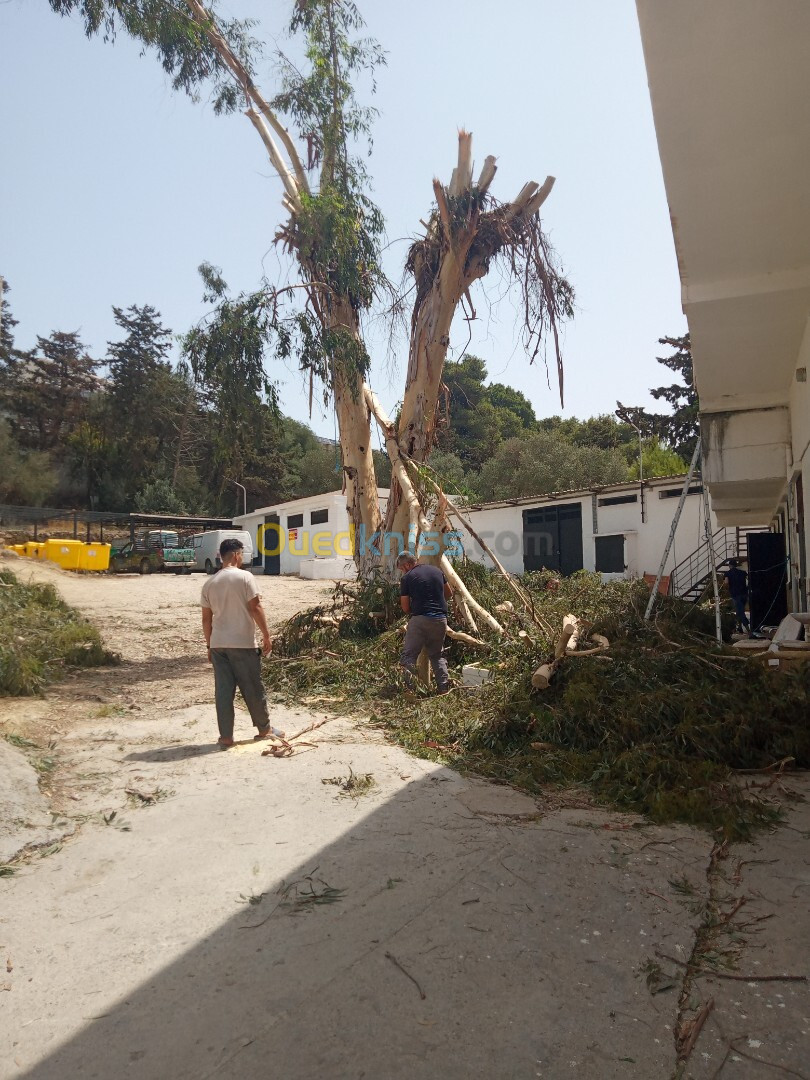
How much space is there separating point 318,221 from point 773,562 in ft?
29.9

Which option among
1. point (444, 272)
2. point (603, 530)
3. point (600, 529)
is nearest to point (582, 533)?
point (600, 529)

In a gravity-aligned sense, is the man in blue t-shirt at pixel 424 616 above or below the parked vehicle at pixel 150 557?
below

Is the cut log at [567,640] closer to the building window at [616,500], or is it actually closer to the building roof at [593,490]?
the building roof at [593,490]

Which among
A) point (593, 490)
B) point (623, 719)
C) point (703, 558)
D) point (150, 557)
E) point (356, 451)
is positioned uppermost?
point (593, 490)

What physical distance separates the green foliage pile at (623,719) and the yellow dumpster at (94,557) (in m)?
23.0

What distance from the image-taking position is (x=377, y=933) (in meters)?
2.86

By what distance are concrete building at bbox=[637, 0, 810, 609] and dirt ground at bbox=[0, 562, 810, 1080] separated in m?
3.91

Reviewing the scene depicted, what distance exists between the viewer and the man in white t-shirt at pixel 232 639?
5680mm

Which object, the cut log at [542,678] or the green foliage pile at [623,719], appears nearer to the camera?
the green foliage pile at [623,719]

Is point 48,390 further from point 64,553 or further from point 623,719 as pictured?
point 623,719

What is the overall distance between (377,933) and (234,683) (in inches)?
126

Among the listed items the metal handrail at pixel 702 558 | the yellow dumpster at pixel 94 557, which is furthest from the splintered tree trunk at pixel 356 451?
the yellow dumpster at pixel 94 557

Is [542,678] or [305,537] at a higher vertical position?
[305,537]

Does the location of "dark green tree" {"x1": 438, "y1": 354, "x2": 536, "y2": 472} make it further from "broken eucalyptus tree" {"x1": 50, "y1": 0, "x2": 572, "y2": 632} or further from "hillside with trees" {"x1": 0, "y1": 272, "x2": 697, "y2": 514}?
"broken eucalyptus tree" {"x1": 50, "y1": 0, "x2": 572, "y2": 632}
